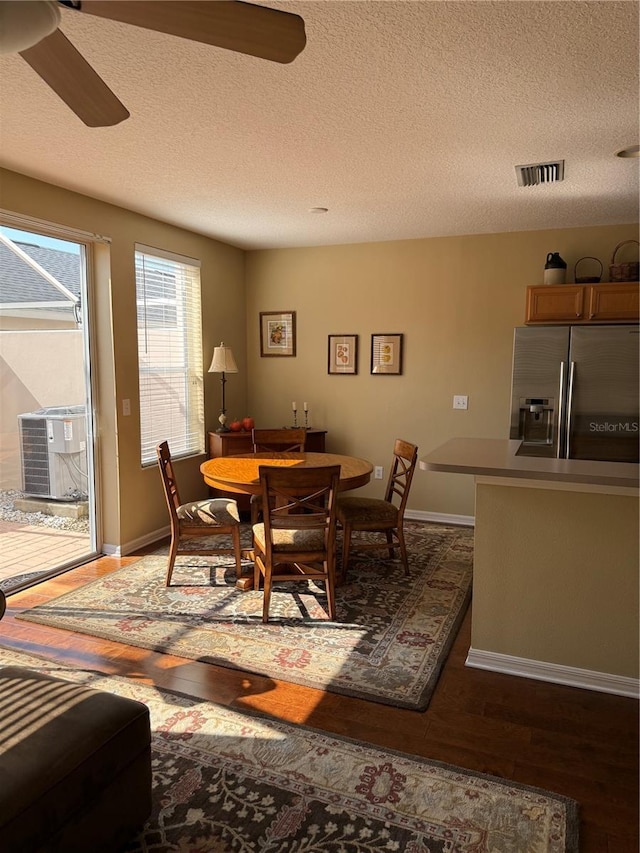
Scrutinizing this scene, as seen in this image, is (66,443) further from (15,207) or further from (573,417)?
(573,417)

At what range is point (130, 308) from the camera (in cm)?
427

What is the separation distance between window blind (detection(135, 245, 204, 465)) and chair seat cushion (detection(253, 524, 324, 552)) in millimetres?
1698

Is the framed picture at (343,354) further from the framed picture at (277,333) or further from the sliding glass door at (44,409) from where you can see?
the sliding glass door at (44,409)

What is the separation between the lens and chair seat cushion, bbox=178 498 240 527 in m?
3.63

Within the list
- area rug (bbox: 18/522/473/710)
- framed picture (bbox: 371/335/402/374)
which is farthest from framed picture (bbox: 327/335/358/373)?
area rug (bbox: 18/522/473/710)

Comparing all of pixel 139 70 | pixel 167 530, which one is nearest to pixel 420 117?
pixel 139 70

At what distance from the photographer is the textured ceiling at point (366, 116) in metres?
1.88

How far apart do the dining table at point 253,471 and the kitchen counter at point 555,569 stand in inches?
34.4

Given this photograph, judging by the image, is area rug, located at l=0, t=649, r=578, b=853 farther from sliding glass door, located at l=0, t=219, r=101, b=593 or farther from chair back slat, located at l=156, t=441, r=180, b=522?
sliding glass door, located at l=0, t=219, r=101, b=593

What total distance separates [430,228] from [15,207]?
3.03 m

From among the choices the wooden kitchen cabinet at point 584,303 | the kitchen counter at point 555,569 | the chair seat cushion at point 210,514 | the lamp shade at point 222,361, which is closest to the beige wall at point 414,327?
the wooden kitchen cabinet at point 584,303

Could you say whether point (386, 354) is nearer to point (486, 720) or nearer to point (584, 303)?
point (584, 303)

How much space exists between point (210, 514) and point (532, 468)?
2036 mm

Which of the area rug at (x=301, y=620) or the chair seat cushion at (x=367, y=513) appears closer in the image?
the area rug at (x=301, y=620)
